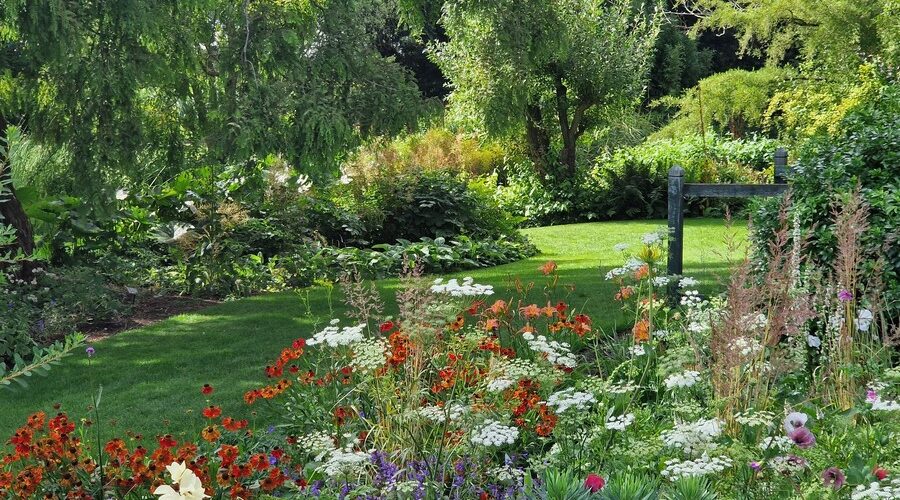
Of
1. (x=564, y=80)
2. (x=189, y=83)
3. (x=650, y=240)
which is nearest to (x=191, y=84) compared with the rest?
(x=189, y=83)

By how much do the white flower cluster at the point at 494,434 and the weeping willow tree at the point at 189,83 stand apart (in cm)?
365

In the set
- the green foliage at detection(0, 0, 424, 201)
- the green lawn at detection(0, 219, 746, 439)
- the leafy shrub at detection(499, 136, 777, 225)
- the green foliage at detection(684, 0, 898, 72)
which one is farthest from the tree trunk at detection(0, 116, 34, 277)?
the green foliage at detection(684, 0, 898, 72)

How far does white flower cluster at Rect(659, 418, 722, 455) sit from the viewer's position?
92.8 inches

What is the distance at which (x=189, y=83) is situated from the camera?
6988mm

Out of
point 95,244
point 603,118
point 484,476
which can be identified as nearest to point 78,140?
point 95,244

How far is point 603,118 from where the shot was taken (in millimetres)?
16203

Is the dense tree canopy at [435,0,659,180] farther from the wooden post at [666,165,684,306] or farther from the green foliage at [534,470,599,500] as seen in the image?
the green foliage at [534,470,599,500]

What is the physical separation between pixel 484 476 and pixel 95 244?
6637 mm

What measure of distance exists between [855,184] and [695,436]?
7.44ft

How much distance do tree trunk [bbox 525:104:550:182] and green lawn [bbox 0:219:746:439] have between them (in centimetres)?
705

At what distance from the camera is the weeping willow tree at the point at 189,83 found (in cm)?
573

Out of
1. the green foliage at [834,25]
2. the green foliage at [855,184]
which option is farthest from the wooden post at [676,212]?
the green foliage at [834,25]

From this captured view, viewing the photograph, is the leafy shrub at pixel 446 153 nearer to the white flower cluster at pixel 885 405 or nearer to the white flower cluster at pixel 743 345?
the white flower cluster at pixel 743 345

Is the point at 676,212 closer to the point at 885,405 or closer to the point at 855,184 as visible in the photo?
the point at 855,184
